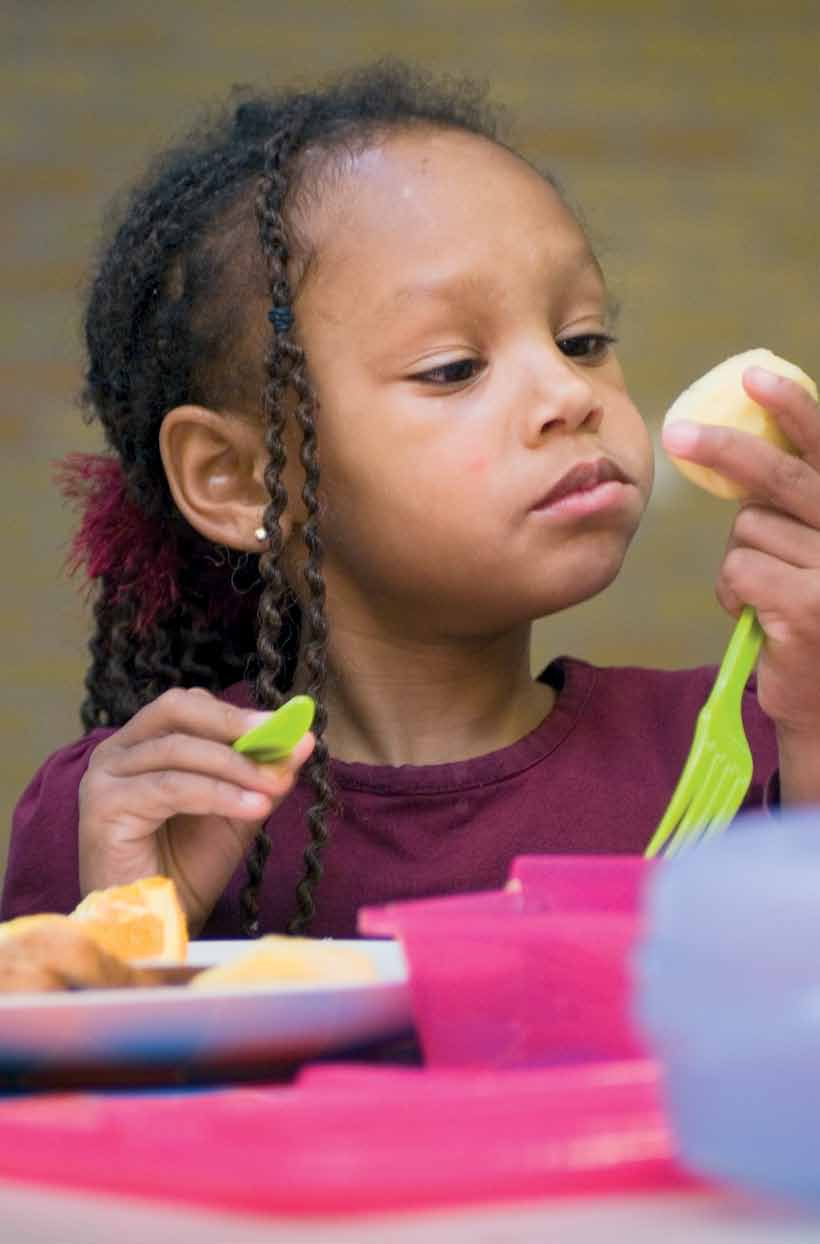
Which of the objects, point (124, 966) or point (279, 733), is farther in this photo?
point (279, 733)

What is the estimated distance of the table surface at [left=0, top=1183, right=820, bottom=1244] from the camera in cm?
31

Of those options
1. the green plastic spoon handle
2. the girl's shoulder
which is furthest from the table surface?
the girl's shoulder

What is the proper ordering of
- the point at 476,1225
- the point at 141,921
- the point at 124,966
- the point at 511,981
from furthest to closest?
1. the point at 141,921
2. the point at 124,966
3. the point at 511,981
4. the point at 476,1225

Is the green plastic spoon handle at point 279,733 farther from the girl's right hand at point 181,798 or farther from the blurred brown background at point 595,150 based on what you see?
the blurred brown background at point 595,150

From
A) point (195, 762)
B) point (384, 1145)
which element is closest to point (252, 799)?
point (195, 762)

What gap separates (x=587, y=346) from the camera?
1188 mm

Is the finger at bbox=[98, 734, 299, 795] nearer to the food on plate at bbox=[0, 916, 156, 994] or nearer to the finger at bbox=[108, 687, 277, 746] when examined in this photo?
the finger at bbox=[108, 687, 277, 746]

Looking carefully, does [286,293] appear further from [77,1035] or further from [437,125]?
[77,1035]

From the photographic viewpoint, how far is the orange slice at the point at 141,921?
0.63 metres

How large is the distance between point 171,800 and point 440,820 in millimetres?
253

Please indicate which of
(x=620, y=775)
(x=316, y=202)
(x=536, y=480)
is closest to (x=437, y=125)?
(x=316, y=202)

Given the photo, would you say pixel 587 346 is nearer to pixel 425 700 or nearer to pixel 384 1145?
pixel 425 700

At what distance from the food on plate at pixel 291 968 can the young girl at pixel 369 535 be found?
1.37ft

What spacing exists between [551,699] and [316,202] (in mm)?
388
